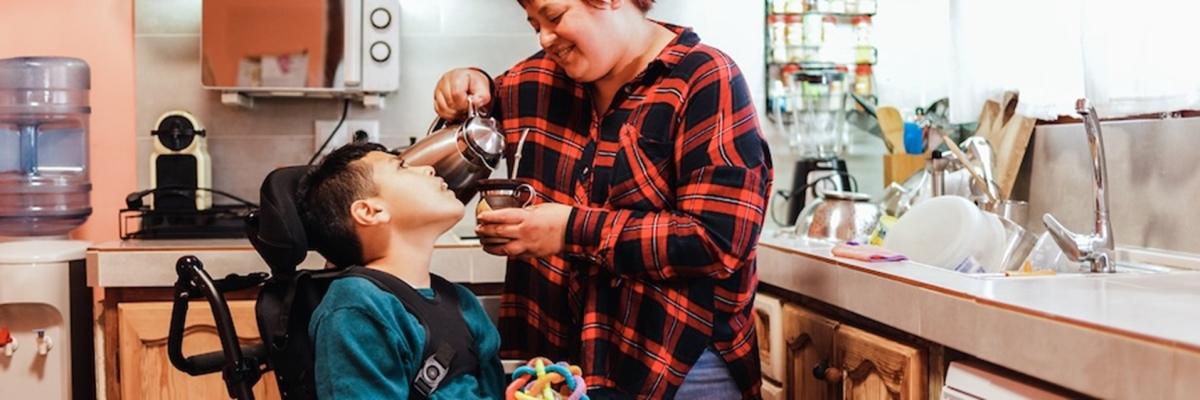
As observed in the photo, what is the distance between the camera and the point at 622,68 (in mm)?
1677

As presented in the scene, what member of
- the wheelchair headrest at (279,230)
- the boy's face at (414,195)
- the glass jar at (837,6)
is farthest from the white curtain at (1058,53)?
the wheelchair headrest at (279,230)

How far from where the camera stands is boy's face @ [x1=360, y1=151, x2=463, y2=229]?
5.59ft

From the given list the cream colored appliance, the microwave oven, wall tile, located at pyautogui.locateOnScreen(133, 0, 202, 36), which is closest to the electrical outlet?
the microwave oven

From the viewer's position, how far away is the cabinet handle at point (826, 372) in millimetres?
1867

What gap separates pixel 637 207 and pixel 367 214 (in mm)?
418

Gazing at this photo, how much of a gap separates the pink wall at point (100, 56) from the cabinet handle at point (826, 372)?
185cm

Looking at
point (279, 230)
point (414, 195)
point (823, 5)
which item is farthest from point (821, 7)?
point (279, 230)

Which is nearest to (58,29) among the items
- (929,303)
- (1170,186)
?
(929,303)

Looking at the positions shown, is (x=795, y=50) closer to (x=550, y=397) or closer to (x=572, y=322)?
(x=572, y=322)

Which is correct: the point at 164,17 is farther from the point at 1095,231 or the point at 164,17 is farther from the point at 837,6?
the point at 1095,231

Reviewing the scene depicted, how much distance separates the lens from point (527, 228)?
1538 mm

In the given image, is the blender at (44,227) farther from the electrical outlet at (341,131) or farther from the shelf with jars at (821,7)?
the shelf with jars at (821,7)

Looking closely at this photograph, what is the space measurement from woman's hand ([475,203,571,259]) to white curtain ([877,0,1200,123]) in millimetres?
1092

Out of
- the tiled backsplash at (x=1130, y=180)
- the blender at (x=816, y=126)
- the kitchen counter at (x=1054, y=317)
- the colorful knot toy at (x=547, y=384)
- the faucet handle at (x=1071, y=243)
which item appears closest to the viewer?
the kitchen counter at (x=1054, y=317)
